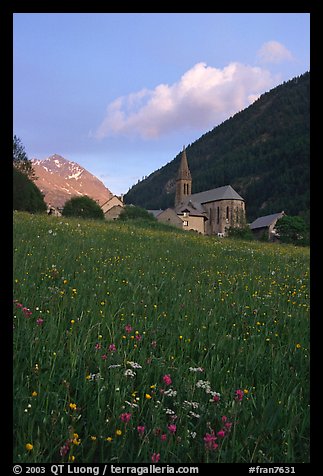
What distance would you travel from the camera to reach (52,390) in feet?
9.04

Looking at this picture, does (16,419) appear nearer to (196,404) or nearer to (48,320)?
(196,404)

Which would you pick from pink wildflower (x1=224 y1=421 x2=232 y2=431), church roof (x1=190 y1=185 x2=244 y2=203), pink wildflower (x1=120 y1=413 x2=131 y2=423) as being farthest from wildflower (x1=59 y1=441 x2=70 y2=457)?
church roof (x1=190 y1=185 x2=244 y2=203)

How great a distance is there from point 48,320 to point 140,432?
192 centimetres

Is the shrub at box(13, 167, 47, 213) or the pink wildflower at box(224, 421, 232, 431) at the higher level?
the shrub at box(13, 167, 47, 213)

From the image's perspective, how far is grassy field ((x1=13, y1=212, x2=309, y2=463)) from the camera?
2352 mm

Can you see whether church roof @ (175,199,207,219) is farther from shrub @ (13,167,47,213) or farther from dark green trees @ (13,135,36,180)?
shrub @ (13,167,47,213)

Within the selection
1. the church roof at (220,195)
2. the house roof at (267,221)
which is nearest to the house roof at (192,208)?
the church roof at (220,195)

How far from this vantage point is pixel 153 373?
3281 mm

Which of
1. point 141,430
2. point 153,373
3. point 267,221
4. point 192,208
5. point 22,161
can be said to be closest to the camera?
point 141,430

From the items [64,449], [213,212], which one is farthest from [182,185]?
[64,449]

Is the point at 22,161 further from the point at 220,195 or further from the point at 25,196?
the point at 220,195

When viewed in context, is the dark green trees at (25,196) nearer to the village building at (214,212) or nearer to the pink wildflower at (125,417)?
the pink wildflower at (125,417)
